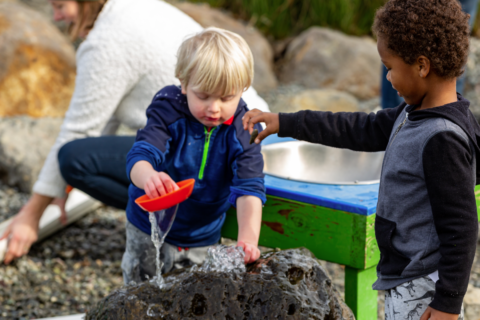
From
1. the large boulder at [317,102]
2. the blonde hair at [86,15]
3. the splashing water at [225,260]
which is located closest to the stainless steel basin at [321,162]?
the splashing water at [225,260]

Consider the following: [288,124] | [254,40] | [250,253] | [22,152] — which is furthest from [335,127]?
[254,40]

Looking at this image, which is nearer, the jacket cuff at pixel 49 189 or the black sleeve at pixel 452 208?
the black sleeve at pixel 452 208

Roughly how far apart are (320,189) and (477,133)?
722 millimetres

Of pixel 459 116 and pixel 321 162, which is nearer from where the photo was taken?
pixel 459 116

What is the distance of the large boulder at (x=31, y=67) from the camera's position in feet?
15.3

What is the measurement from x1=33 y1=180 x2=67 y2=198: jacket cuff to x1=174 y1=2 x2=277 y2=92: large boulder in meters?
3.77

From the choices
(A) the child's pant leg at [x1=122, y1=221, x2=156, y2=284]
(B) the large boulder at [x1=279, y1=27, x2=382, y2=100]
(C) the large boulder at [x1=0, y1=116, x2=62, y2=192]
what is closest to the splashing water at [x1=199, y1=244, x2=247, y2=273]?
(A) the child's pant leg at [x1=122, y1=221, x2=156, y2=284]

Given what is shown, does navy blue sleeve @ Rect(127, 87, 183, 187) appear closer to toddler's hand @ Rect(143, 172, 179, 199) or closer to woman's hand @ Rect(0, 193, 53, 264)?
toddler's hand @ Rect(143, 172, 179, 199)

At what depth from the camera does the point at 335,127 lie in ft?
5.26

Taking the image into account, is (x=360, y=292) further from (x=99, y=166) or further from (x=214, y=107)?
(x=99, y=166)

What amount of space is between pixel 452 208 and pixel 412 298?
285 millimetres

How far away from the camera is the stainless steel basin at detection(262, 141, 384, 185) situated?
7.88 ft

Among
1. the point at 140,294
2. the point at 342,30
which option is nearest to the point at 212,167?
the point at 140,294

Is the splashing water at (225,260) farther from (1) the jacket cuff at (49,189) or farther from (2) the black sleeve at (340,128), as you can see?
(1) the jacket cuff at (49,189)
